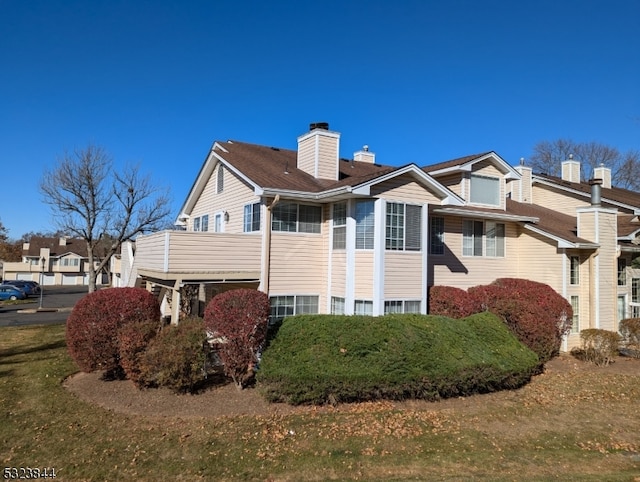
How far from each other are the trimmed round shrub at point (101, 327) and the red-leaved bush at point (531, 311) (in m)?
10.0

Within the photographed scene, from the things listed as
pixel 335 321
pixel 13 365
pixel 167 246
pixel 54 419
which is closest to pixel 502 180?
pixel 335 321

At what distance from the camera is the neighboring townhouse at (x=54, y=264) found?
215 feet

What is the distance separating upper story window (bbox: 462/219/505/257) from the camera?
16.5 metres

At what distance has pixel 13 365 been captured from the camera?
12.8 meters

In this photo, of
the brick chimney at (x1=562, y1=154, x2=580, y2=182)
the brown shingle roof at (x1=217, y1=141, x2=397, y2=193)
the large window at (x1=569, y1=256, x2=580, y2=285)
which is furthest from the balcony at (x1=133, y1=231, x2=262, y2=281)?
the brick chimney at (x1=562, y1=154, x2=580, y2=182)

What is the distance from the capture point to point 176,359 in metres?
9.38

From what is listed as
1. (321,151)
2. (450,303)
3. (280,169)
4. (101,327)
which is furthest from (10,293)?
(450,303)

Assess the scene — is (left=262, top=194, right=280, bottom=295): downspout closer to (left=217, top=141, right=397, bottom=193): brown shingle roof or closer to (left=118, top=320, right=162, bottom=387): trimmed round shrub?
(left=217, top=141, right=397, bottom=193): brown shingle roof

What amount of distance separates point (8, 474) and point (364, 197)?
32.5 feet

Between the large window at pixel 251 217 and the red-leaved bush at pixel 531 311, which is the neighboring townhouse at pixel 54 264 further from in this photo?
the red-leaved bush at pixel 531 311

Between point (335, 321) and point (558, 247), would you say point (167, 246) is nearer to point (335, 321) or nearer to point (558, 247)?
point (335, 321)

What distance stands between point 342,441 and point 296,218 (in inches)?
306

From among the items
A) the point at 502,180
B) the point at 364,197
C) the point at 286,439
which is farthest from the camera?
the point at 502,180

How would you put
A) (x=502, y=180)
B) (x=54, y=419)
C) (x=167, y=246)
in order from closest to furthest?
(x=54, y=419) → (x=167, y=246) → (x=502, y=180)
